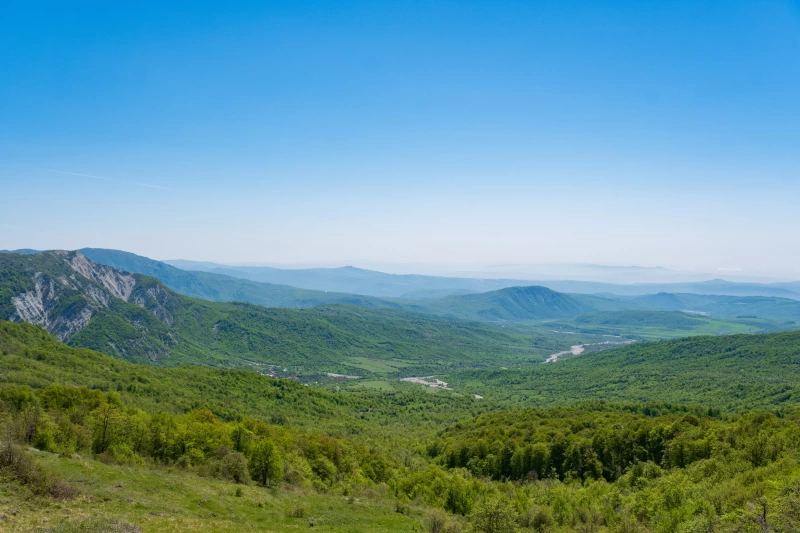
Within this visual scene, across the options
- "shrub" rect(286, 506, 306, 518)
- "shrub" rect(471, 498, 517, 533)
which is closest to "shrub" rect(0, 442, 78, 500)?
"shrub" rect(286, 506, 306, 518)

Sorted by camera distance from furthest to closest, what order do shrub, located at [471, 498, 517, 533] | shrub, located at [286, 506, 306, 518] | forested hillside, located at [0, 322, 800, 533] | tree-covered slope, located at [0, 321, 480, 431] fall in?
tree-covered slope, located at [0, 321, 480, 431] < shrub, located at [286, 506, 306, 518] < forested hillside, located at [0, 322, 800, 533] < shrub, located at [471, 498, 517, 533]

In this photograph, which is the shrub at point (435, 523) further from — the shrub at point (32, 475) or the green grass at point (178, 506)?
the shrub at point (32, 475)

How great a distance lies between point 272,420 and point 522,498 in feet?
294

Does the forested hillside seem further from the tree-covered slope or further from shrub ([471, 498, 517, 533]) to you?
the tree-covered slope

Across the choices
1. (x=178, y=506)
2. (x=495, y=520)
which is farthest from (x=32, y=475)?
(x=495, y=520)

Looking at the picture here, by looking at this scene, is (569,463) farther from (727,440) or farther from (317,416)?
(317,416)

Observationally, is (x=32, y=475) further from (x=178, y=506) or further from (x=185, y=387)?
(x=185, y=387)

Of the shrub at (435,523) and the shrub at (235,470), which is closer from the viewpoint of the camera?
the shrub at (435,523)

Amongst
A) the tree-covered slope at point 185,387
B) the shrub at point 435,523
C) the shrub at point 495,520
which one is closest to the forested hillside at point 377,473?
the shrub at point 495,520

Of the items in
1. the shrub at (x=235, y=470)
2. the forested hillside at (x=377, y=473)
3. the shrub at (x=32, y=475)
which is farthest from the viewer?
the shrub at (x=235, y=470)

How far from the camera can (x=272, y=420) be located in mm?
125688

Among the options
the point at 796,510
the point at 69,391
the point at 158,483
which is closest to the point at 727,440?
the point at 796,510

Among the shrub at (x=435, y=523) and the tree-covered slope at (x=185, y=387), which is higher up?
the shrub at (x=435, y=523)

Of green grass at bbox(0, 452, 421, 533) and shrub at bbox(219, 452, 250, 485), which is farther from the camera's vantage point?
shrub at bbox(219, 452, 250, 485)
